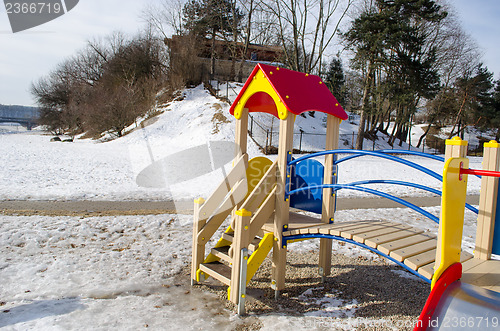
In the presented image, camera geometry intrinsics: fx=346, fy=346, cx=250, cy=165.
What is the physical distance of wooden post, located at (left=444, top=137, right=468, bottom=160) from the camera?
2285mm

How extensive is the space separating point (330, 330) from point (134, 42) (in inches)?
1417

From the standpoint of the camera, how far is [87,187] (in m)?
9.13

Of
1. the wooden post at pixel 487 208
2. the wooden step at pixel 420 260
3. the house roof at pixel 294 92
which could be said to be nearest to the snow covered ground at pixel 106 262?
the wooden step at pixel 420 260

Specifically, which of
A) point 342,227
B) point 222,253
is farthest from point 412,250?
point 222,253

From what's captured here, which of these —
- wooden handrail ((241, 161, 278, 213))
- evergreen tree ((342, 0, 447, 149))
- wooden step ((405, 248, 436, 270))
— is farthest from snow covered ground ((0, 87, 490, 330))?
evergreen tree ((342, 0, 447, 149))

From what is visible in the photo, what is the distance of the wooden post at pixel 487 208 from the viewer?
2807 millimetres

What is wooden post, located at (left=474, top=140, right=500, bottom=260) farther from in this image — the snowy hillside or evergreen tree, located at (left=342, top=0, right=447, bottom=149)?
evergreen tree, located at (left=342, top=0, right=447, bottom=149)

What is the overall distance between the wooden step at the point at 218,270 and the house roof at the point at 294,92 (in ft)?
6.31

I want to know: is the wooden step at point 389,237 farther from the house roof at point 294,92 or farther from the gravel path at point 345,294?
the house roof at point 294,92

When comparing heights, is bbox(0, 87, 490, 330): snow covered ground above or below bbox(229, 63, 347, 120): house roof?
below

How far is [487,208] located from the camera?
112 inches

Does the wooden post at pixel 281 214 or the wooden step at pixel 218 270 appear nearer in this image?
the wooden step at pixel 218 270

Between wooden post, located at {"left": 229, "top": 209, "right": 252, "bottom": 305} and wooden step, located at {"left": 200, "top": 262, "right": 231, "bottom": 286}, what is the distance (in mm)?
154

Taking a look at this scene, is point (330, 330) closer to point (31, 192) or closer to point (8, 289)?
point (8, 289)
